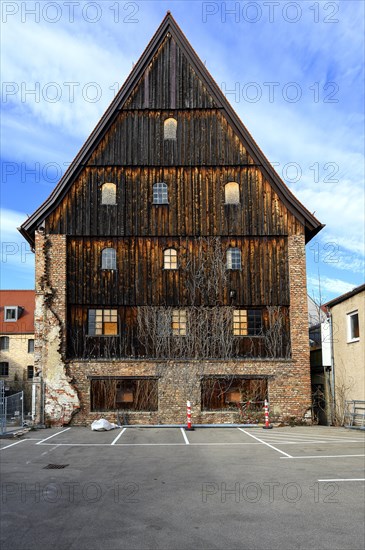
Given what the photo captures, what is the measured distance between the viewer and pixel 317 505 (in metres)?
9.10

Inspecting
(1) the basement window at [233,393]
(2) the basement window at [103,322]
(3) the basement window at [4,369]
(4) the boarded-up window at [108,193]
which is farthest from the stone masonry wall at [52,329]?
(3) the basement window at [4,369]

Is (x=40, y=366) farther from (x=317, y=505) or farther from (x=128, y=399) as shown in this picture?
(x=317, y=505)

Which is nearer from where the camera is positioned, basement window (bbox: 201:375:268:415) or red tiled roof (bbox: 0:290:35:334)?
basement window (bbox: 201:375:268:415)

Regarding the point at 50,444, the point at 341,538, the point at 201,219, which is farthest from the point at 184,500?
the point at 201,219

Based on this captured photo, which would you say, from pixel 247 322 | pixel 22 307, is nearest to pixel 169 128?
pixel 247 322

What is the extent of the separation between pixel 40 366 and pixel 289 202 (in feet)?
42.5

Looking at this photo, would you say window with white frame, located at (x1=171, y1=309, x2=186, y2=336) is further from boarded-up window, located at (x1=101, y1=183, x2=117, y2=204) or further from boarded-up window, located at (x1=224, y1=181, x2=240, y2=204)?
boarded-up window, located at (x1=101, y1=183, x2=117, y2=204)

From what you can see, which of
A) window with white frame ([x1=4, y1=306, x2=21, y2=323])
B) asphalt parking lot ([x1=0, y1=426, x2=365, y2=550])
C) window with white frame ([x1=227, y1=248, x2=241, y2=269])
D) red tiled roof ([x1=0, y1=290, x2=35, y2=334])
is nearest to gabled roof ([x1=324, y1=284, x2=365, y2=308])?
window with white frame ([x1=227, y1=248, x2=241, y2=269])

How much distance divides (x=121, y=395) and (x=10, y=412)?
15.9 ft

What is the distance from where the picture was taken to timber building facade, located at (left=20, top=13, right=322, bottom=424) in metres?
23.8

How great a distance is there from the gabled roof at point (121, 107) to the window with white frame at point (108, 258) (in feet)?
9.90

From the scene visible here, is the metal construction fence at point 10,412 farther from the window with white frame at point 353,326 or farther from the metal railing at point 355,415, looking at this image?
the window with white frame at point 353,326

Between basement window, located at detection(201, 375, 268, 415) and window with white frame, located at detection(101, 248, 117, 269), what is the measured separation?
20.7ft

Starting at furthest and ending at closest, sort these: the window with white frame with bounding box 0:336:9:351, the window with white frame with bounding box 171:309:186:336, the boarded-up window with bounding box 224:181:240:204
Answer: the window with white frame with bounding box 0:336:9:351 → the boarded-up window with bounding box 224:181:240:204 → the window with white frame with bounding box 171:309:186:336
